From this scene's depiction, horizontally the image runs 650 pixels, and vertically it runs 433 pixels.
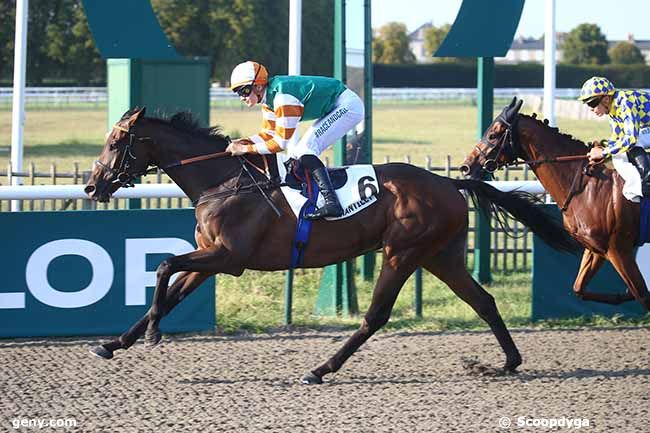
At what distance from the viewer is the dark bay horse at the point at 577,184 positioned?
6988mm

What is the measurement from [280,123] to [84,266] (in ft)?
6.98

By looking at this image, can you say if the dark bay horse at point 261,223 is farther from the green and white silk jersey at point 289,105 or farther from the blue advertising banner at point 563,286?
the blue advertising banner at point 563,286

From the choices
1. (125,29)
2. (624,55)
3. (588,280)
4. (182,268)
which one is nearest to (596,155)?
(588,280)

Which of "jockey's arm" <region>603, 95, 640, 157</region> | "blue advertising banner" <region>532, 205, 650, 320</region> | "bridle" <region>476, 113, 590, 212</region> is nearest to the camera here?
"jockey's arm" <region>603, 95, 640, 157</region>

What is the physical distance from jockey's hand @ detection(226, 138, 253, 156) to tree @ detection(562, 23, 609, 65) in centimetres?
5935

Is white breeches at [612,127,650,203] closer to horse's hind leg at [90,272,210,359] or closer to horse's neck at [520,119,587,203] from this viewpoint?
horse's neck at [520,119,587,203]

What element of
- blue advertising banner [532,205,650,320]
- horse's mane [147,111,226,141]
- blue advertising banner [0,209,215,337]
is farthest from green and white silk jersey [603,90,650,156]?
blue advertising banner [0,209,215,337]

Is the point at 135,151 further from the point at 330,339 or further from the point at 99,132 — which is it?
the point at 99,132

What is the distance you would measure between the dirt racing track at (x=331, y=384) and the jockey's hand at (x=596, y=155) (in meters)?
1.28

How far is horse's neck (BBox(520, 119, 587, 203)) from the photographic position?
7184 millimetres

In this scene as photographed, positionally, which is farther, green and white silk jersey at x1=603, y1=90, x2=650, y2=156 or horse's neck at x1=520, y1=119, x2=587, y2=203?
horse's neck at x1=520, y1=119, x2=587, y2=203

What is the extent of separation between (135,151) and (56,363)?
1.48 metres

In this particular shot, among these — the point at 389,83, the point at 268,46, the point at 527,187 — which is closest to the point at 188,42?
the point at 268,46

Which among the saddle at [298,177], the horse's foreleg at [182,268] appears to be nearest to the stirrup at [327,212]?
the saddle at [298,177]
